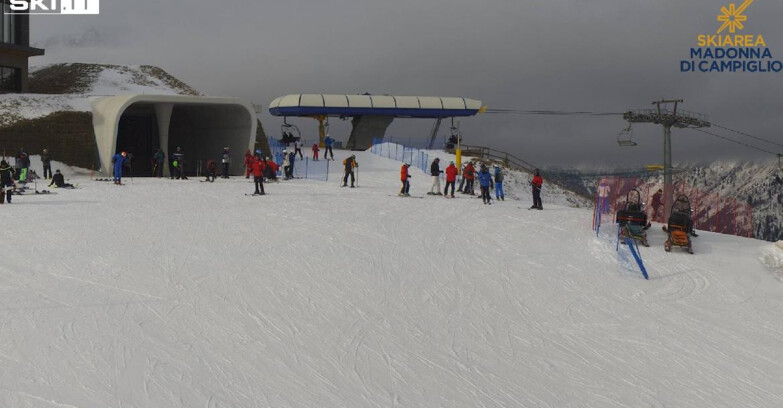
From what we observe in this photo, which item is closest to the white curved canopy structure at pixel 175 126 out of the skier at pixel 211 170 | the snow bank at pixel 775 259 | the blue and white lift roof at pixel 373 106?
the skier at pixel 211 170

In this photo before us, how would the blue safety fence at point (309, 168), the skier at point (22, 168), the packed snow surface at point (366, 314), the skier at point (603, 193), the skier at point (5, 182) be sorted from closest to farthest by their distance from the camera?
the packed snow surface at point (366, 314)
the skier at point (603, 193)
the skier at point (5, 182)
the skier at point (22, 168)
the blue safety fence at point (309, 168)

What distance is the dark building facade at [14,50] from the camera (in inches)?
1524

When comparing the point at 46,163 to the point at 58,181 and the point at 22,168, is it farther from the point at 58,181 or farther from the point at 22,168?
the point at 58,181

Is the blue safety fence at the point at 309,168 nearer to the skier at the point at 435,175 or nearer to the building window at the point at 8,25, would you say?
the skier at the point at 435,175

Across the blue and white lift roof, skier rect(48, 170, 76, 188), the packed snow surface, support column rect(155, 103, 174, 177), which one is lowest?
the packed snow surface

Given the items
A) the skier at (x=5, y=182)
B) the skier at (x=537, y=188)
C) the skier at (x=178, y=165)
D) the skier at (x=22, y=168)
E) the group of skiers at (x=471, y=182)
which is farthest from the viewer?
the skier at (x=178, y=165)

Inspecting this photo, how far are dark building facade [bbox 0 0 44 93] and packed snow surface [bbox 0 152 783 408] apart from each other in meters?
25.3

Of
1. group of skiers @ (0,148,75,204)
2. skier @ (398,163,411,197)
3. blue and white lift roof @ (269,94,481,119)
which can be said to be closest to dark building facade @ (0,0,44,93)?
blue and white lift roof @ (269,94,481,119)

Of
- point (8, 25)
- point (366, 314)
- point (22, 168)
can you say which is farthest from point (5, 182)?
point (8, 25)

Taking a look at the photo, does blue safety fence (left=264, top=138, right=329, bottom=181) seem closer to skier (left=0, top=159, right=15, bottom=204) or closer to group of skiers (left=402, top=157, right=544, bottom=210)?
group of skiers (left=402, top=157, right=544, bottom=210)

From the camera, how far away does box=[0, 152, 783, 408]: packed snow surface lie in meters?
7.66

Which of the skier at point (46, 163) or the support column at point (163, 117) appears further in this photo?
the support column at point (163, 117)

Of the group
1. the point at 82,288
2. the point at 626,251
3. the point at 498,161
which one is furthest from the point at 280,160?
the point at 82,288

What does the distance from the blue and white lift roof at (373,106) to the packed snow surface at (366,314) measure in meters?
28.5
